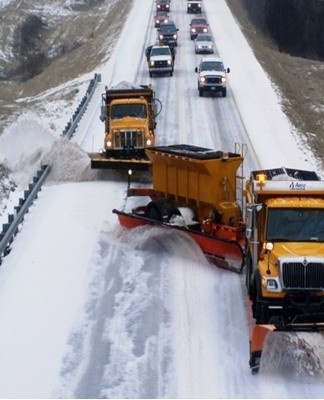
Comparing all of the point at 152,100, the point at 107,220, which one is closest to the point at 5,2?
the point at 152,100

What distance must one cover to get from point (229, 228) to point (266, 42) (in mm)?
56942

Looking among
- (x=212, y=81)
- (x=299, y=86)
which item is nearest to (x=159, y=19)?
(x=299, y=86)

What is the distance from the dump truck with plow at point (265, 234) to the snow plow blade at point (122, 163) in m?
5.44

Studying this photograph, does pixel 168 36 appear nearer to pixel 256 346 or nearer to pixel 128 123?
pixel 128 123

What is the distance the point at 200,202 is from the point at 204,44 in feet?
124

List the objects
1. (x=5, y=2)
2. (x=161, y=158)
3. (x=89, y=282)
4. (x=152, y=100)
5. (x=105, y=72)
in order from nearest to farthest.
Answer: (x=89, y=282), (x=161, y=158), (x=152, y=100), (x=105, y=72), (x=5, y=2)

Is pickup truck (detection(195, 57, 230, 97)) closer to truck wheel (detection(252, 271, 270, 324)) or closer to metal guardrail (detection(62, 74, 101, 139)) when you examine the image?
metal guardrail (detection(62, 74, 101, 139))

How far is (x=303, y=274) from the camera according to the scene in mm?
13391

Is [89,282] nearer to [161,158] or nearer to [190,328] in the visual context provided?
[190,328]

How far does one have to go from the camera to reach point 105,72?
50.8m

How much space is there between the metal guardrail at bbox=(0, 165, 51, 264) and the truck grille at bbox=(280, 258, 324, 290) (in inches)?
286

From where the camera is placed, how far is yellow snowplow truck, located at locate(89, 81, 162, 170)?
86.1ft

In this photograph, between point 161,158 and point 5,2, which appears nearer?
point 161,158

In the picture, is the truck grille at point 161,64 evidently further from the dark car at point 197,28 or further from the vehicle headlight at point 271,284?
the vehicle headlight at point 271,284
